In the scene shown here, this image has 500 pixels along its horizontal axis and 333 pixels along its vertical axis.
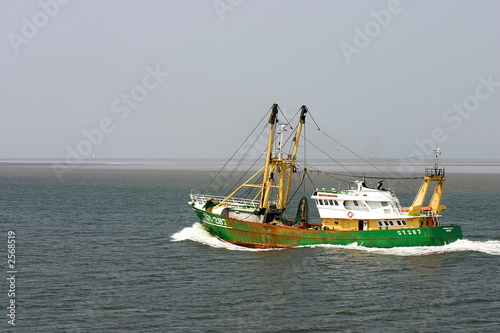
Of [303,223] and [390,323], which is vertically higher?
[303,223]

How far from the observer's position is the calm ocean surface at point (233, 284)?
26469 millimetres

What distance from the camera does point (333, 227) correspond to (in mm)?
45594

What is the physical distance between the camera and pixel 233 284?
32.9 metres

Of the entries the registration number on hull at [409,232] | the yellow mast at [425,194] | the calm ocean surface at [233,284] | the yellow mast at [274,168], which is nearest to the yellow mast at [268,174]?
the yellow mast at [274,168]

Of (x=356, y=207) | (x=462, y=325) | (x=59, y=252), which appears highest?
(x=356, y=207)

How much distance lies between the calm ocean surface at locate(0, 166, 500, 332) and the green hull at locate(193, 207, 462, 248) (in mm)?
800

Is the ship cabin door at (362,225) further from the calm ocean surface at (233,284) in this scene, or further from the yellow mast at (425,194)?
the yellow mast at (425,194)

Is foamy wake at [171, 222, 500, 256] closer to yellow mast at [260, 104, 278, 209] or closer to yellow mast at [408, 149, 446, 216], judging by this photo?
yellow mast at [408, 149, 446, 216]

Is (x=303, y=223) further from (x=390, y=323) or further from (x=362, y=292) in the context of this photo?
(x=390, y=323)

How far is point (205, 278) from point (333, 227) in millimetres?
15528

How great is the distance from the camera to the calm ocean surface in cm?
2647

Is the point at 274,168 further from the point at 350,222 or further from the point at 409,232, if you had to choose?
the point at 409,232

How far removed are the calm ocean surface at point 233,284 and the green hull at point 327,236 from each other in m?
0.80

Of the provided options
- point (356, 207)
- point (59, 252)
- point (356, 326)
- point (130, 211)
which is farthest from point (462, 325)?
point (130, 211)
